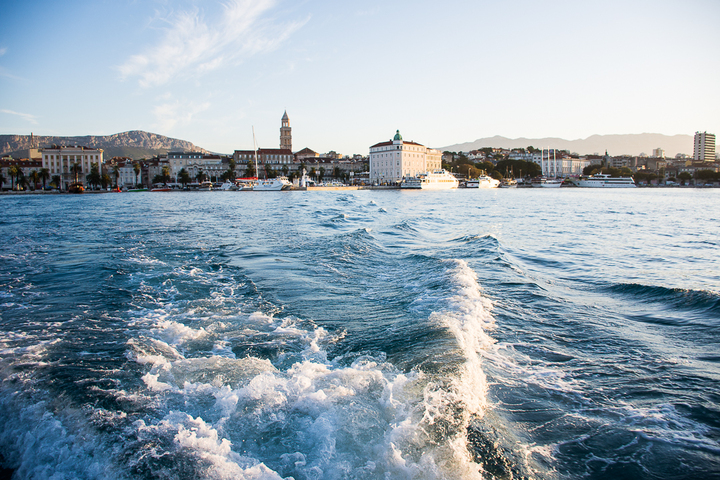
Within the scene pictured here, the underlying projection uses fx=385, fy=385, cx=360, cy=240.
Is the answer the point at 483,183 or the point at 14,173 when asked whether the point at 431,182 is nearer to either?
the point at 483,183

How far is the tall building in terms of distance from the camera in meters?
129

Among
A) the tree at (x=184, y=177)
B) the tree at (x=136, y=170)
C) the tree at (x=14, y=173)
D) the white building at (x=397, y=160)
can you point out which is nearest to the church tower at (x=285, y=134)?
the white building at (x=397, y=160)

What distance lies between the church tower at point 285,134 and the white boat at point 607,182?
8059 cm

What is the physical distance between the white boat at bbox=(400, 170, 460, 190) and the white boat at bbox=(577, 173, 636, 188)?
30.4 m

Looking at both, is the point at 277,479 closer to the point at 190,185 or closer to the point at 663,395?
the point at 663,395

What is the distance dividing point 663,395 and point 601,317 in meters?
1.94

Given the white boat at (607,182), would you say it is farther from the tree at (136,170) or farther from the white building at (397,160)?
the tree at (136,170)

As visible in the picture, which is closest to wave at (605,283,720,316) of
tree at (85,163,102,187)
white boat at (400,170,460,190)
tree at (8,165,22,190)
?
white boat at (400,170,460,190)

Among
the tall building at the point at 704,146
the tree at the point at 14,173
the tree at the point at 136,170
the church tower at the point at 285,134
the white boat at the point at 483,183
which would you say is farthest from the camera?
the tall building at the point at 704,146

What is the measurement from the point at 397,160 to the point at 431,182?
17054 mm

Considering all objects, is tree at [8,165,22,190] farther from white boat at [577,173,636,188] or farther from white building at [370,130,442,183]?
white boat at [577,173,636,188]

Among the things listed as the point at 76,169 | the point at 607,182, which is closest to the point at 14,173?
the point at 76,169

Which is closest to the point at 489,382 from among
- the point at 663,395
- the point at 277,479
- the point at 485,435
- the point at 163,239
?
the point at 485,435

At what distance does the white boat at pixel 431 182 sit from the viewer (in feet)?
245
